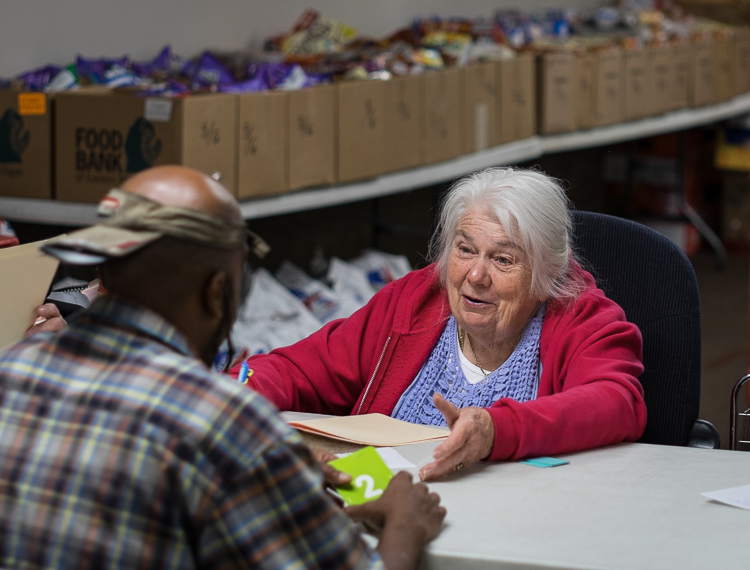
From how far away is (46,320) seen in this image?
72.0 inches

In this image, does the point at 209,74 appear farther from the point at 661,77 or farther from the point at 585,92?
the point at 661,77

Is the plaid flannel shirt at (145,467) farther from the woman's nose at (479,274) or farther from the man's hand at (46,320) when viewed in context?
the woman's nose at (479,274)

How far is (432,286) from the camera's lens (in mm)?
2160

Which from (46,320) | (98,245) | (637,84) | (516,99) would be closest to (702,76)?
(637,84)

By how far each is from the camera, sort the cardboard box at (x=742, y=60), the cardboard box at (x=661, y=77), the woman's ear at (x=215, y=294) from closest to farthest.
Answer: the woman's ear at (x=215, y=294)
the cardboard box at (x=661, y=77)
the cardboard box at (x=742, y=60)

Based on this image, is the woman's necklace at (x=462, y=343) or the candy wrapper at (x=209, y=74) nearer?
the woman's necklace at (x=462, y=343)

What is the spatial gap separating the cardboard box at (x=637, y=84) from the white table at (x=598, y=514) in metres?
3.75

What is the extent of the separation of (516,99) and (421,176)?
33.5 inches

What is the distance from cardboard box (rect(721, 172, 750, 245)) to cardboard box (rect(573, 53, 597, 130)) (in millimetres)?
2561

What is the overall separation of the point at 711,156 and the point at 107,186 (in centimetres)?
560

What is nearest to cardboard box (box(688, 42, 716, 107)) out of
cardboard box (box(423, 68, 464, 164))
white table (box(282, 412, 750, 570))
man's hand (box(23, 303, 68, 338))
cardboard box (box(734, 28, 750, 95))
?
cardboard box (box(734, 28, 750, 95))

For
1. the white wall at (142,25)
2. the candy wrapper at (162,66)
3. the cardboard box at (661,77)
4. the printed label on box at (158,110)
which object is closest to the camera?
the printed label on box at (158,110)

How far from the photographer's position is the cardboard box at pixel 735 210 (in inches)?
274

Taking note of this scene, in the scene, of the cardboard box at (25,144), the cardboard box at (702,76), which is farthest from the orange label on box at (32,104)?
the cardboard box at (702,76)
